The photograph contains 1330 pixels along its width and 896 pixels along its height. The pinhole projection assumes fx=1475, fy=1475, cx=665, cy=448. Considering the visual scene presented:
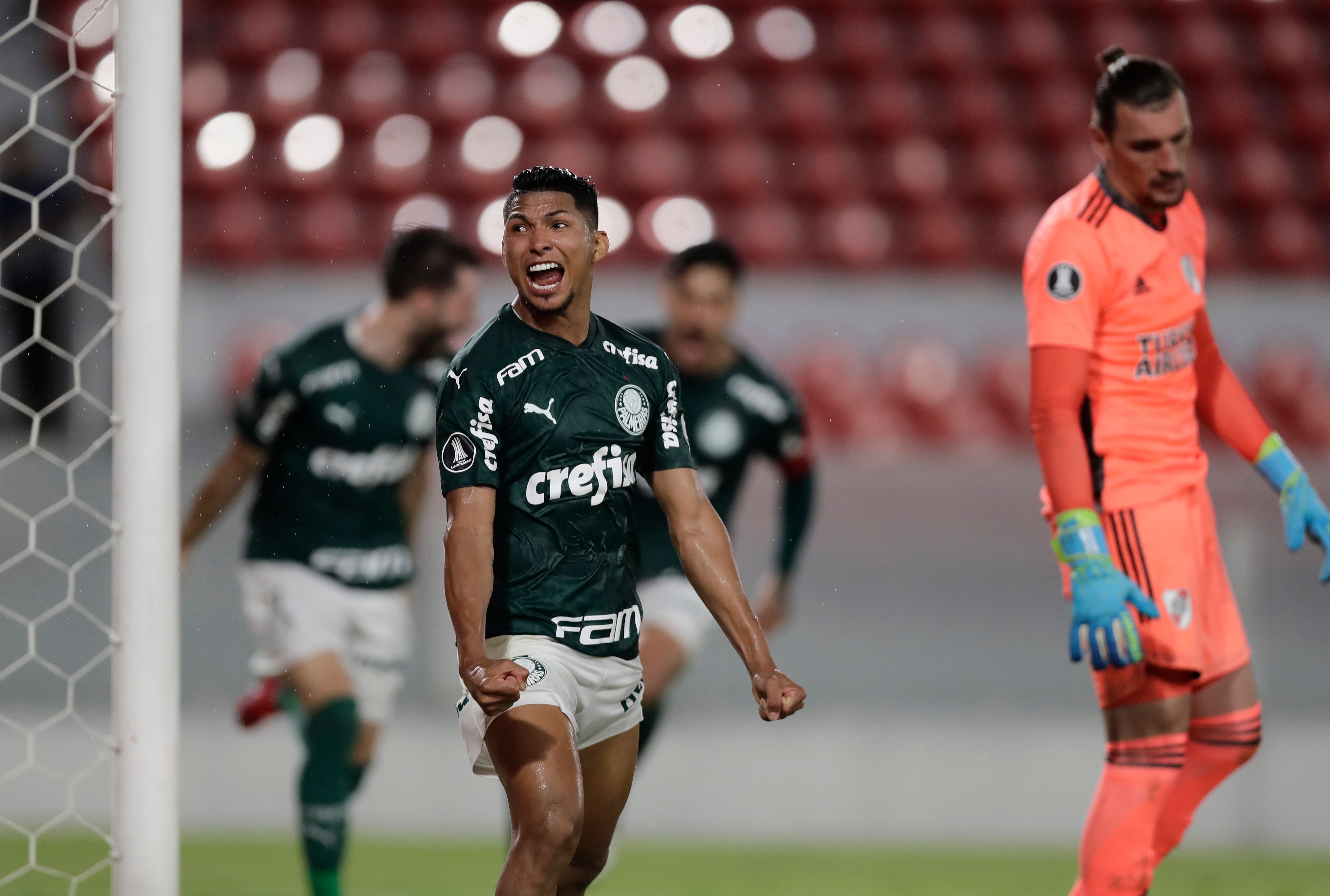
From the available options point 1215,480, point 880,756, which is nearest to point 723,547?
point 880,756

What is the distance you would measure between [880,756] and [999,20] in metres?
4.32

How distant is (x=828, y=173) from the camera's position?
25.2 ft

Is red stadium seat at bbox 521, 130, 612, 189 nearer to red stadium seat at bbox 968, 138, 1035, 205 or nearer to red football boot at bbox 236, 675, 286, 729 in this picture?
red stadium seat at bbox 968, 138, 1035, 205

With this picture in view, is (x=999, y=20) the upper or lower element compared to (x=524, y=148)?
upper

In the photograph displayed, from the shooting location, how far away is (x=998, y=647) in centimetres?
586

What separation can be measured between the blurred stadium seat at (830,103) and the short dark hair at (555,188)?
4706mm

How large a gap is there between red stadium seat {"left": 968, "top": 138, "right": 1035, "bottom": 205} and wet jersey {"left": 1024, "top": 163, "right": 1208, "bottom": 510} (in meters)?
4.51

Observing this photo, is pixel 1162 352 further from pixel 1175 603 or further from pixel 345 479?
pixel 345 479

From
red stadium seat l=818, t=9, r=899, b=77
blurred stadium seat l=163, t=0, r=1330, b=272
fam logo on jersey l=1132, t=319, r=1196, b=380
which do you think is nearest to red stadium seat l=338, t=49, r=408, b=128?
blurred stadium seat l=163, t=0, r=1330, b=272

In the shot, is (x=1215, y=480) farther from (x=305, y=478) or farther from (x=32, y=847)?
(x=32, y=847)

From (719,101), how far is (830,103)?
1.97ft

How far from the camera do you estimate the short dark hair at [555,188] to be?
8.59ft

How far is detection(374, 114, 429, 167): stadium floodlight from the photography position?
764 cm

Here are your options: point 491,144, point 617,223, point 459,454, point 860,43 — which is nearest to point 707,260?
point 459,454
